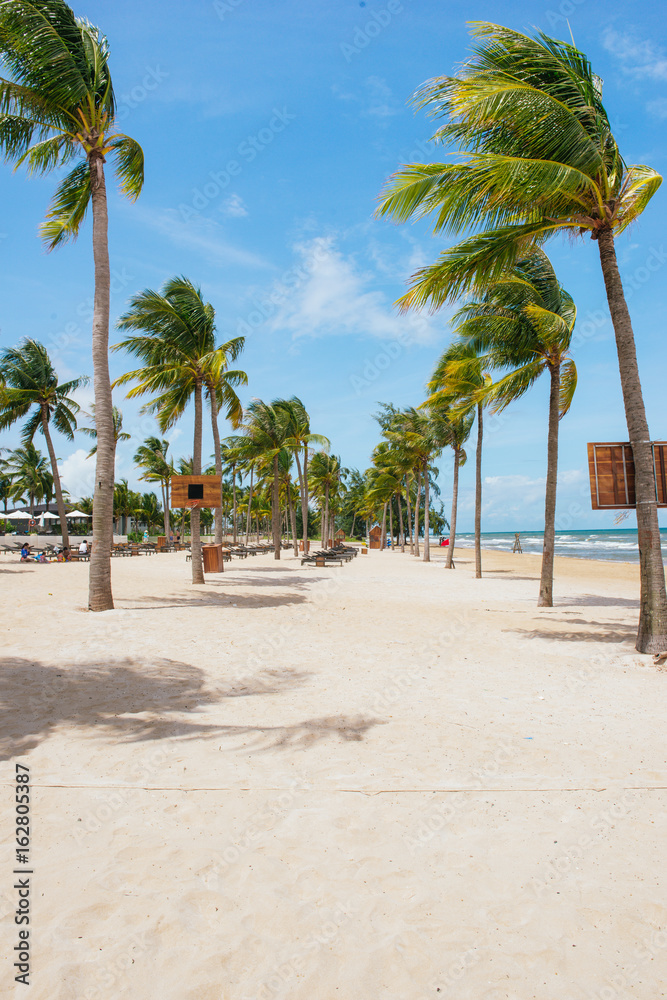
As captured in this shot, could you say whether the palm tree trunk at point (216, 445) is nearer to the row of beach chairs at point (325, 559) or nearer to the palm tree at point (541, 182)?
the row of beach chairs at point (325, 559)

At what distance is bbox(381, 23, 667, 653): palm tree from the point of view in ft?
23.2

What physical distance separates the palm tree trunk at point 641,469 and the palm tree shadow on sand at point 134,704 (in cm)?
458

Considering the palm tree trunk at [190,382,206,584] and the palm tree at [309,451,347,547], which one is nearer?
the palm tree trunk at [190,382,206,584]

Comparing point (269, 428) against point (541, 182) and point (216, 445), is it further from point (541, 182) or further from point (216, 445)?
point (541, 182)

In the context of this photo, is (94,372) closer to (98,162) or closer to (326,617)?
(98,162)

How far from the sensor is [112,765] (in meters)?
4.04

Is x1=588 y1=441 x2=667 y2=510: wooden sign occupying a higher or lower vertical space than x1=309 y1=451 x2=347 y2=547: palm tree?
lower

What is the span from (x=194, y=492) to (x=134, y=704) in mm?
11861

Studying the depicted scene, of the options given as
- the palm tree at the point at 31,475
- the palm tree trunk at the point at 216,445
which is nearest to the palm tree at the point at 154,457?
the palm tree at the point at 31,475

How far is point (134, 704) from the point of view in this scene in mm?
5430

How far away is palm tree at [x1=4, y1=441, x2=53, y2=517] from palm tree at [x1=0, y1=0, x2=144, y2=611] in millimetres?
44197

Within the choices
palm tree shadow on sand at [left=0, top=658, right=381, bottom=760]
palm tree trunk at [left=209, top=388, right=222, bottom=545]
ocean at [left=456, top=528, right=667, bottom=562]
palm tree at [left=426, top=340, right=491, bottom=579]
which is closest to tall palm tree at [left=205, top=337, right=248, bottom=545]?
palm tree trunk at [left=209, top=388, right=222, bottom=545]

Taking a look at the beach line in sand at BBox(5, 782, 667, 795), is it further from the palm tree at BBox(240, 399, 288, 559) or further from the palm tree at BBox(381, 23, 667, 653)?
the palm tree at BBox(240, 399, 288, 559)

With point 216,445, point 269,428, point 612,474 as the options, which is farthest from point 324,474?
point 612,474
